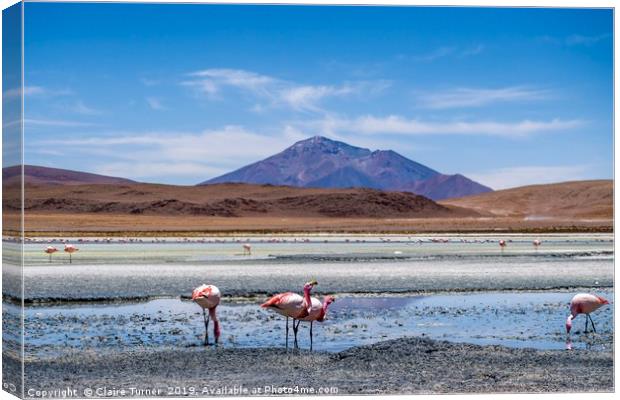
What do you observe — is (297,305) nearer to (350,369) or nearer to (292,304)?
(292,304)

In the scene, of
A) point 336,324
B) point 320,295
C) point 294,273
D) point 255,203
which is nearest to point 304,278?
point 294,273

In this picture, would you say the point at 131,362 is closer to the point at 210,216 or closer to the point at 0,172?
the point at 0,172

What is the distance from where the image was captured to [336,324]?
1226cm

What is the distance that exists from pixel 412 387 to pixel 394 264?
1602 centimetres

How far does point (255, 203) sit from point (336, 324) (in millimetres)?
87855

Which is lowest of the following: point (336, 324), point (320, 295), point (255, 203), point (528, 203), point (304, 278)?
point (336, 324)

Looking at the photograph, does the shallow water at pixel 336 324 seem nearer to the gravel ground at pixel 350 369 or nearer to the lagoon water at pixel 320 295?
the lagoon water at pixel 320 295

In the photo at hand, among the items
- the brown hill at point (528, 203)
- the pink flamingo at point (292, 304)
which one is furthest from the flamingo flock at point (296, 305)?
the brown hill at point (528, 203)

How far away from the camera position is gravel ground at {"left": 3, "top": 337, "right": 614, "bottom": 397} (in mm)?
8156

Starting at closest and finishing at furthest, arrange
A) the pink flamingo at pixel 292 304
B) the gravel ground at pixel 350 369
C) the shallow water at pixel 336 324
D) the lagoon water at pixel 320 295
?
the gravel ground at pixel 350 369 < the pink flamingo at pixel 292 304 < the shallow water at pixel 336 324 < the lagoon water at pixel 320 295

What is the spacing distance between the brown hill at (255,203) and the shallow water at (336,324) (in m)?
73.0

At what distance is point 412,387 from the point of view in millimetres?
8172

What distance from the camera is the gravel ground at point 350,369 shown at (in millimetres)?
8156

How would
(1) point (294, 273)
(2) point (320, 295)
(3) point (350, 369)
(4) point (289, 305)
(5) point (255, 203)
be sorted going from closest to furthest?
(3) point (350, 369), (4) point (289, 305), (2) point (320, 295), (1) point (294, 273), (5) point (255, 203)
